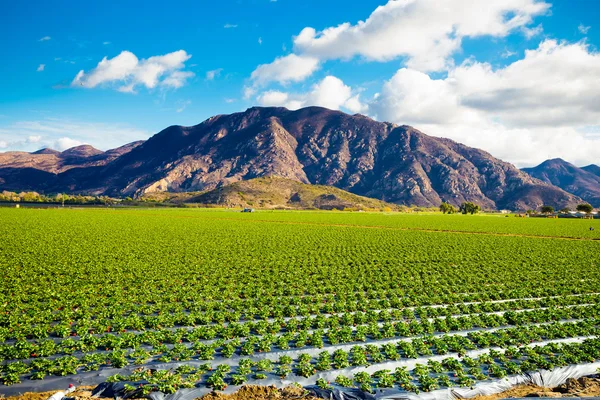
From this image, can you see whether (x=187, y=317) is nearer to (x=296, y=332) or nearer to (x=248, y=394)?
(x=296, y=332)

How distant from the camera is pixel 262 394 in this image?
443 inches

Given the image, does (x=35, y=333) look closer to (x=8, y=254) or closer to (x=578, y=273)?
(x=8, y=254)

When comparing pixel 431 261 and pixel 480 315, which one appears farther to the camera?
pixel 431 261

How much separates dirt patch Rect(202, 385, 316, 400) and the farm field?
354 mm

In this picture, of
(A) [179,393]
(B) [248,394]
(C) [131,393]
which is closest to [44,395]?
(C) [131,393]

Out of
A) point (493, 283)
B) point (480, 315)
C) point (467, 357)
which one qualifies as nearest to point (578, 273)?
point (493, 283)

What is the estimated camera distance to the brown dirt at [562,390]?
11.7m

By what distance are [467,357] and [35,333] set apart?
16474 millimetres

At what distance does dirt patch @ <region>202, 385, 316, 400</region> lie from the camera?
10984 millimetres

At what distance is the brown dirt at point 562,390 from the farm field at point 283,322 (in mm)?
637

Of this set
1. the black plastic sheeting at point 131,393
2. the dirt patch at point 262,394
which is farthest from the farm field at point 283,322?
the dirt patch at point 262,394

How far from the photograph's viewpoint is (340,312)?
1944cm

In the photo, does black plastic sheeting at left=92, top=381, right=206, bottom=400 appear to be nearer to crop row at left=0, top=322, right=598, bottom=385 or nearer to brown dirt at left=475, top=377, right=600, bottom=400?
crop row at left=0, top=322, right=598, bottom=385

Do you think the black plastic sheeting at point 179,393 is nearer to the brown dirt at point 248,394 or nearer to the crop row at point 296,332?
the brown dirt at point 248,394
